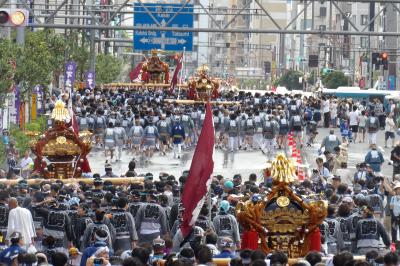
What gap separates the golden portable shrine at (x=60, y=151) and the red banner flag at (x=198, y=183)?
1129cm

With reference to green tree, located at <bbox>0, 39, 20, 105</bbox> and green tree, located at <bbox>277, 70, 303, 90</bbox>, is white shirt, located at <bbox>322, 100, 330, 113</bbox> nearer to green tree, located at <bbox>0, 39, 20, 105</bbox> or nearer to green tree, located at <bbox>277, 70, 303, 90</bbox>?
green tree, located at <bbox>0, 39, 20, 105</bbox>

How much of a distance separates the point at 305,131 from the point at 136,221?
100 ft

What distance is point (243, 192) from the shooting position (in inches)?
925

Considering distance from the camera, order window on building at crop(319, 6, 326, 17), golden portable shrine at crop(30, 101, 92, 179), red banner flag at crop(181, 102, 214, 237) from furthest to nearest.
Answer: window on building at crop(319, 6, 326, 17) < golden portable shrine at crop(30, 101, 92, 179) < red banner flag at crop(181, 102, 214, 237)

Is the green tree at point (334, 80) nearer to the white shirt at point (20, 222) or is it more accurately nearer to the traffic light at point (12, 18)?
the traffic light at point (12, 18)

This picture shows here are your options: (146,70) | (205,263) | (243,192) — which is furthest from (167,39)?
(205,263)

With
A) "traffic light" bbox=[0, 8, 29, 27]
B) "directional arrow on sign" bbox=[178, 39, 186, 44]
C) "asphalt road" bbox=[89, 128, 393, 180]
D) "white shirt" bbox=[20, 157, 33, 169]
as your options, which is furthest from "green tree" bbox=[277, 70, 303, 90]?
"traffic light" bbox=[0, 8, 29, 27]

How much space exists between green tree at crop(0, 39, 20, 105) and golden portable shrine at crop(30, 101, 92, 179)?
236 inches

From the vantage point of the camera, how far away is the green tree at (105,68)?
79.9 metres

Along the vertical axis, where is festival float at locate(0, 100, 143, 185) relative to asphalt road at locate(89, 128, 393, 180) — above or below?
above

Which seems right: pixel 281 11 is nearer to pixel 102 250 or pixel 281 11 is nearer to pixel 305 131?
pixel 305 131

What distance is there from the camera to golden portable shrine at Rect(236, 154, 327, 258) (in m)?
18.1

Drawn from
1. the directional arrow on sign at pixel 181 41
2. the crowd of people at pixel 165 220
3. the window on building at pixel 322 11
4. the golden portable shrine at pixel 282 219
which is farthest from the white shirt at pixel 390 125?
the window on building at pixel 322 11

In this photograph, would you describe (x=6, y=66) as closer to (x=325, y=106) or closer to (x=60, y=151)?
(x=60, y=151)
